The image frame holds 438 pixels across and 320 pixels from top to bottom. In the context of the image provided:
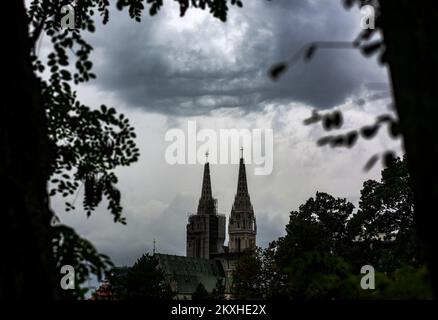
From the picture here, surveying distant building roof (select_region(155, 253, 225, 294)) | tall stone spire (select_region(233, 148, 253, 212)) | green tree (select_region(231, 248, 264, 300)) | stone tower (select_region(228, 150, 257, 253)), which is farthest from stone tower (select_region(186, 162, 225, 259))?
green tree (select_region(231, 248, 264, 300))

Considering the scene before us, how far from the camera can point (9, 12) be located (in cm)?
572

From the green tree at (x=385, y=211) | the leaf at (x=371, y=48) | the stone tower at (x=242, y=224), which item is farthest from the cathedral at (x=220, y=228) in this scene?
the leaf at (x=371, y=48)

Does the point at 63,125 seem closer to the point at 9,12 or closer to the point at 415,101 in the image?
the point at 9,12

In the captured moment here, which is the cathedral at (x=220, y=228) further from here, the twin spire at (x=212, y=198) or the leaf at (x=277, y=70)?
the leaf at (x=277, y=70)

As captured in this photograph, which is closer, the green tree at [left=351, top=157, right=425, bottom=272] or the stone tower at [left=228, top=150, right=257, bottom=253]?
the green tree at [left=351, top=157, right=425, bottom=272]

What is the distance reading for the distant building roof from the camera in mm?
127062

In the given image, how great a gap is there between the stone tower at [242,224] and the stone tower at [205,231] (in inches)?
160

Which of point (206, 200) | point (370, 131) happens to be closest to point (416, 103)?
point (370, 131)

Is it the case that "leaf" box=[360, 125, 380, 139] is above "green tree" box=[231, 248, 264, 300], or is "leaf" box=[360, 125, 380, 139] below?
above

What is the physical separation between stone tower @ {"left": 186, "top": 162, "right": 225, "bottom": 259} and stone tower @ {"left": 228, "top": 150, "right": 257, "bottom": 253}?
13.3ft

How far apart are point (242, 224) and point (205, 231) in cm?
1048

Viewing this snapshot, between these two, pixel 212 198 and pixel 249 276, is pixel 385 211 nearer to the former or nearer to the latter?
pixel 249 276

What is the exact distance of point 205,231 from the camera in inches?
6353

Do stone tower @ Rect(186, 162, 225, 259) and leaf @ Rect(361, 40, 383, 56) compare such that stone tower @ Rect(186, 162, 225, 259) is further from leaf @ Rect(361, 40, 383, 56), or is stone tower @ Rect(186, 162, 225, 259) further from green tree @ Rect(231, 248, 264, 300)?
leaf @ Rect(361, 40, 383, 56)
